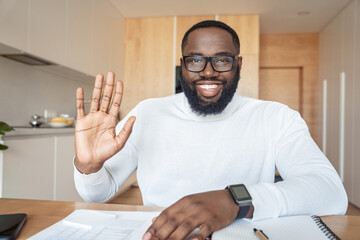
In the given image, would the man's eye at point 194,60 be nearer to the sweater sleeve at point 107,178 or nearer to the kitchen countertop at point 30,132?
the sweater sleeve at point 107,178

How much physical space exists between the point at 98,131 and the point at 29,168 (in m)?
1.44

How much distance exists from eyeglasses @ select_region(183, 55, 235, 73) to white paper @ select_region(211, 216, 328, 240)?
667 mm

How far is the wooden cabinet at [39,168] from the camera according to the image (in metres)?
1.92

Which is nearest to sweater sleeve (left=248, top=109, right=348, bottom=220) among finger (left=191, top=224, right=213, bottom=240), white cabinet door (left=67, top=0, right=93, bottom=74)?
finger (left=191, top=224, right=213, bottom=240)

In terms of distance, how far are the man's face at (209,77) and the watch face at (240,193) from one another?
53cm

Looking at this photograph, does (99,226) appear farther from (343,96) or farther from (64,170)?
(343,96)

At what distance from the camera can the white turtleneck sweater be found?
1.06 m

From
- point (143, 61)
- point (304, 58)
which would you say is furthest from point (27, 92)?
point (304, 58)

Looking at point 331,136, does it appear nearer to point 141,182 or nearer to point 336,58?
point 336,58

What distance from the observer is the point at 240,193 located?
2.33 feet

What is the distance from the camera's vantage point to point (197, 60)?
1.23 meters

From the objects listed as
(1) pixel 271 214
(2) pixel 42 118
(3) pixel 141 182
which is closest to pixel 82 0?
(2) pixel 42 118

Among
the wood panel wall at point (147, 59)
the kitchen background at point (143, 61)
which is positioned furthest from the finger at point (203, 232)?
the wood panel wall at point (147, 59)

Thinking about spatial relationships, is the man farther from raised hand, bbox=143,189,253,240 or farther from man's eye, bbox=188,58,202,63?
raised hand, bbox=143,189,253,240
